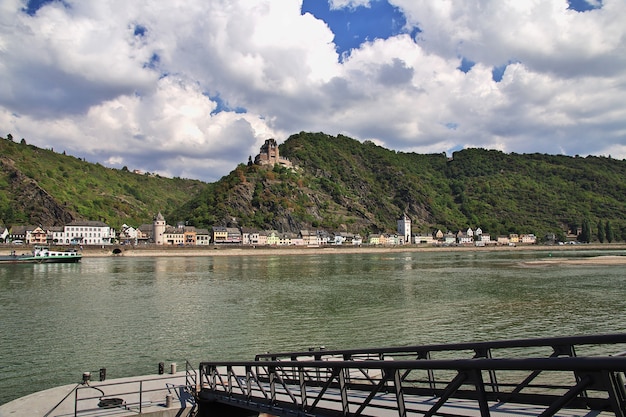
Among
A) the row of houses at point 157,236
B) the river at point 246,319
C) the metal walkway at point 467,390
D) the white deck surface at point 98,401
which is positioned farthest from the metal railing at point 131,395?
the row of houses at point 157,236

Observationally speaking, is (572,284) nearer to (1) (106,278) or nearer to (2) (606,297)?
(2) (606,297)

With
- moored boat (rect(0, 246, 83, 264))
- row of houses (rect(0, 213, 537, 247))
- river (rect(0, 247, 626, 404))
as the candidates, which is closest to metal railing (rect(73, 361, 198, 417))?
river (rect(0, 247, 626, 404))

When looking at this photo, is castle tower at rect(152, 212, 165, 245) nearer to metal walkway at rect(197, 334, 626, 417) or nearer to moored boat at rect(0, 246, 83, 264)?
moored boat at rect(0, 246, 83, 264)

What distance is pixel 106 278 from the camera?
214 ft

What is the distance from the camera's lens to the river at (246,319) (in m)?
23.3

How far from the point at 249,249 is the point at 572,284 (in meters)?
117

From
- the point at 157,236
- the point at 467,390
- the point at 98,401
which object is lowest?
the point at 98,401

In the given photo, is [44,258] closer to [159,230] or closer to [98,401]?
[159,230]

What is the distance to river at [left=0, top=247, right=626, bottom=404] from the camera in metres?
23.3

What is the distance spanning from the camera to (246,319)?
33.4m

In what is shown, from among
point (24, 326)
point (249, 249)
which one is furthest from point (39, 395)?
point (249, 249)

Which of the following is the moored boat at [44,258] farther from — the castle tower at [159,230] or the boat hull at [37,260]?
the castle tower at [159,230]

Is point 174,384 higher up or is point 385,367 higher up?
point 385,367


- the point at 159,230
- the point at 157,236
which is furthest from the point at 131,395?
the point at 157,236
